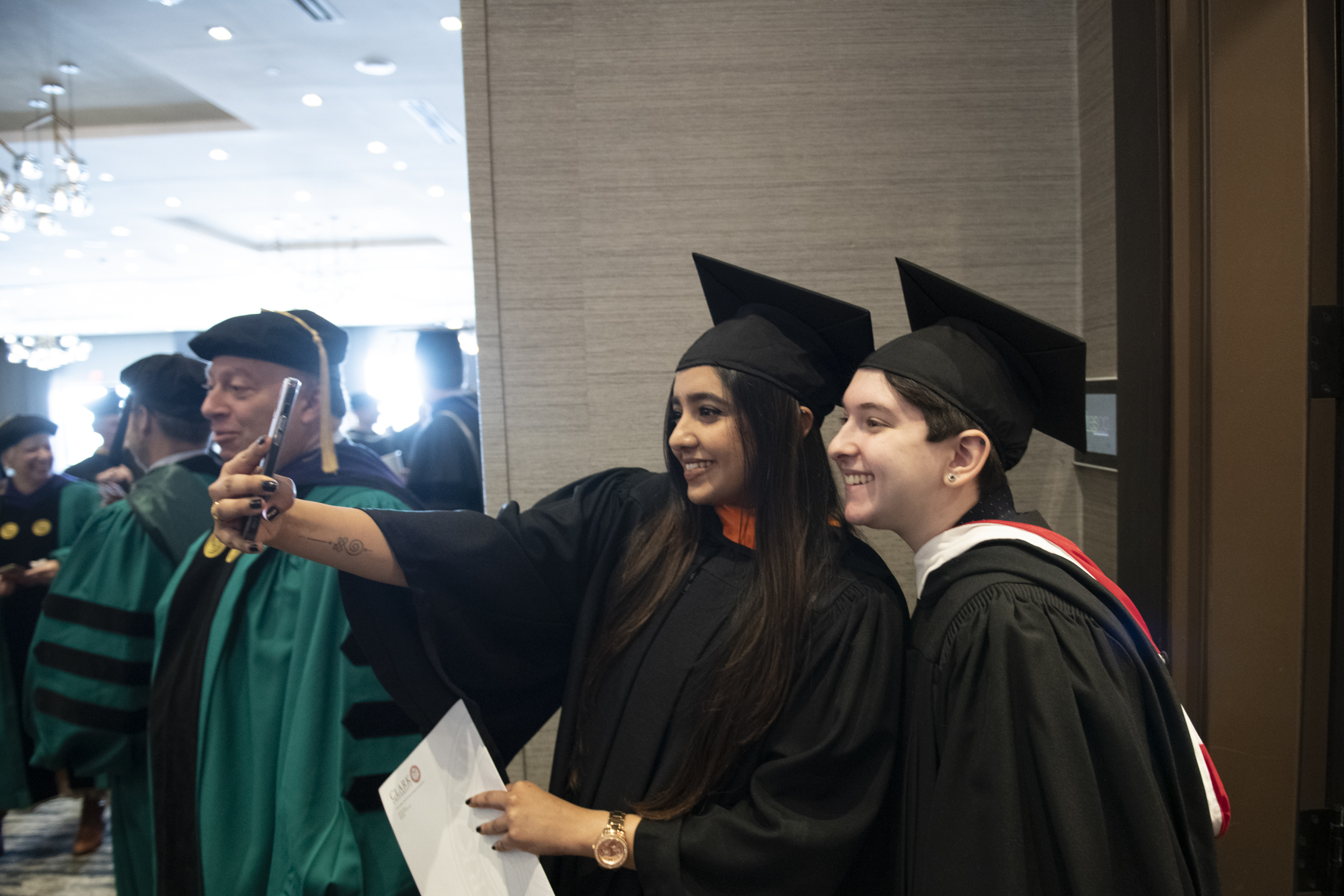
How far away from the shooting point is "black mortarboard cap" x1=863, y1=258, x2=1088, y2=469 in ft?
3.53

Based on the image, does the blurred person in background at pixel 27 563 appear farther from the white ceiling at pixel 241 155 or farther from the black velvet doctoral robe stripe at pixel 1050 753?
the black velvet doctoral robe stripe at pixel 1050 753

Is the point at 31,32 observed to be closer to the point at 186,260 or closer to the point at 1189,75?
the point at 1189,75

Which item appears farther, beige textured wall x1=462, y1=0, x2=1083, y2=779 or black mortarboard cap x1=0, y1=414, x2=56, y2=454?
black mortarboard cap x1=0, y1=414, x2=56, y2=454

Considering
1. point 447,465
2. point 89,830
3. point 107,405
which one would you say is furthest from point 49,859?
point 447,465

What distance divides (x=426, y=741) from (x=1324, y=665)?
1756mm

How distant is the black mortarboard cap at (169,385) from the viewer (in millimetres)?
2445

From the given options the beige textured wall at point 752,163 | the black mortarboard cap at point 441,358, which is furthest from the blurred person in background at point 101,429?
the beige textured wall at point 752,163

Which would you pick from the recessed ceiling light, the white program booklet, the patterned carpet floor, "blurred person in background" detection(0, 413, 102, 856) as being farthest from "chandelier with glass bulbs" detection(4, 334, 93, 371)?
the white program booklet

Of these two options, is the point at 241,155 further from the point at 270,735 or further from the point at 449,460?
the point at 270,735

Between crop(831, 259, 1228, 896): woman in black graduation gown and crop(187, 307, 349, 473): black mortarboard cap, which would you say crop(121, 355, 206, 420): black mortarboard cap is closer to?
crop(187, 307, 349, 473): black mortarboard cap

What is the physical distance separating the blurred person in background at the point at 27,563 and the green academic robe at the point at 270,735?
2.00 metres

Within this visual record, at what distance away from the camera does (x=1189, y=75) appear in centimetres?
154

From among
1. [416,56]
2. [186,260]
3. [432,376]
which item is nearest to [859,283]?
[432,376]

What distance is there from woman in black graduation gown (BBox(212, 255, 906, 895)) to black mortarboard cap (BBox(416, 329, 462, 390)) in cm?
265
